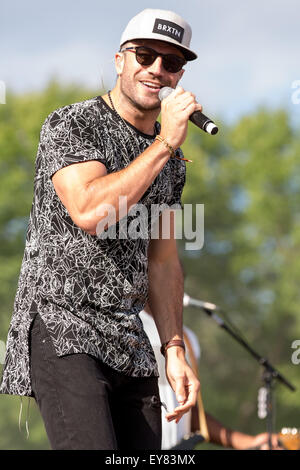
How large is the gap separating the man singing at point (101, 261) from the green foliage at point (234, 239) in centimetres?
2593

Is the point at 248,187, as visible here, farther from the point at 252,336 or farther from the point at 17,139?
the point at 17,139

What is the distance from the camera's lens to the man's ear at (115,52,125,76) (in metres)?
3.24

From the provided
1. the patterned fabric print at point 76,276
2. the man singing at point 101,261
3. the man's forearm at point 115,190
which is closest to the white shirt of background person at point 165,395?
the man singing at point 101,261

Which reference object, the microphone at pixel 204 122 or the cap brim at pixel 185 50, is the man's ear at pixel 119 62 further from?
the microphone at pixel 204 122

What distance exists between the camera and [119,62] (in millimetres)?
3266

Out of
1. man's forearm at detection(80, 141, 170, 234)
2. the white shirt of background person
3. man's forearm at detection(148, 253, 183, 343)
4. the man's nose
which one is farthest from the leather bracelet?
the white shirt of background person

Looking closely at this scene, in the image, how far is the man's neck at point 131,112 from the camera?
10.3 ft

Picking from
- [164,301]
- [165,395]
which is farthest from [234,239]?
[164,301]

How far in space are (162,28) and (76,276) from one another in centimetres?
105

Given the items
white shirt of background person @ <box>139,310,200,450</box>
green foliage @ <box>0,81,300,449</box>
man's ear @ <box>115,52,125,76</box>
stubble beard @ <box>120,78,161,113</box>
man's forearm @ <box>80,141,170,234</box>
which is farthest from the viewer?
green foliage @ <box>0,81,300,449</box>

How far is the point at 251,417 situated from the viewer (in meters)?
31.0

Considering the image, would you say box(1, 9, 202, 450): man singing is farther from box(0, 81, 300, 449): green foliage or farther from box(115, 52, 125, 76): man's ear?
box(0, 81, 300, 449): green foliage

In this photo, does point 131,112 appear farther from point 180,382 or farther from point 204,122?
point 180,382
